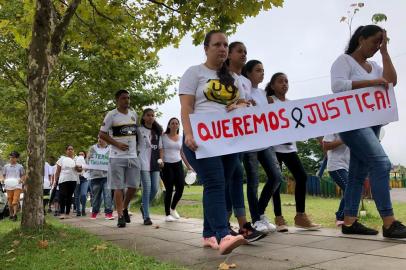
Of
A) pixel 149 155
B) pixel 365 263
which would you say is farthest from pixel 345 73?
pixel 149 155

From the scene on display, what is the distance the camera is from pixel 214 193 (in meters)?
3.94

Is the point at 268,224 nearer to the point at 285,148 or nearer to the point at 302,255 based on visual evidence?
the point at 285,148

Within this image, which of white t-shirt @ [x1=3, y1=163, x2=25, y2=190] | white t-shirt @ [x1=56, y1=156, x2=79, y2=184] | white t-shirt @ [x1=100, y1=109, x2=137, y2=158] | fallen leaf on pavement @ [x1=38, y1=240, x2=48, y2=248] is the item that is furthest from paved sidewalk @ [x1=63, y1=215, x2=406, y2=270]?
white t-shirt @ [x1=3, y1=163, x2=25, y2=190]

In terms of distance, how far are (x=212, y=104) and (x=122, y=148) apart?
317cm

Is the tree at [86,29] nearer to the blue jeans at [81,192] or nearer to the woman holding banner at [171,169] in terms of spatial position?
the woman holding banner at [171,169]

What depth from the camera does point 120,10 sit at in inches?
336

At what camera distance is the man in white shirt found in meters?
7.22

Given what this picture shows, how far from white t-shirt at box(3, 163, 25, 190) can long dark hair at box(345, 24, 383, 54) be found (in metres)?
9.84

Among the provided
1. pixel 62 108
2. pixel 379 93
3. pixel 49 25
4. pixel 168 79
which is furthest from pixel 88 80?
pixel 379 93

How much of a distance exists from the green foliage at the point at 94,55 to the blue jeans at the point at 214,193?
3.21 m

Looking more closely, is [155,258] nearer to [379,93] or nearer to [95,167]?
[379,93]

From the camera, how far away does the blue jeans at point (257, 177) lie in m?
5.44

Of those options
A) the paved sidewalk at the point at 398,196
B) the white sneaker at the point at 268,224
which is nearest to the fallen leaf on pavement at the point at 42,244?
the white sneaker at the point at 268,224

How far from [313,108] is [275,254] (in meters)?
1.68
